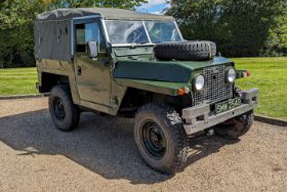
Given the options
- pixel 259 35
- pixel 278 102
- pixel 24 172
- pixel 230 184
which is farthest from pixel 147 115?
pixel 259 35

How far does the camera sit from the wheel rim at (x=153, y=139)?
13.7ft

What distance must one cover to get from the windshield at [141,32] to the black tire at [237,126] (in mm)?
1760

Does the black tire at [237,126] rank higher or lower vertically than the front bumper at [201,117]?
lower

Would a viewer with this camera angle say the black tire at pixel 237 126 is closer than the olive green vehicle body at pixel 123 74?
No

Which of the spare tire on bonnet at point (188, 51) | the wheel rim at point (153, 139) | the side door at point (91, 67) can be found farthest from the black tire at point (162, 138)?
the side door at point (91, 67)

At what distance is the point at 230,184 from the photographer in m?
3.74

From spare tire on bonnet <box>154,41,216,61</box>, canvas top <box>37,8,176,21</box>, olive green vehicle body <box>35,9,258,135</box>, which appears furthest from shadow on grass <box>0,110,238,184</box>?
canvas top <box>37,8,176,21</box>

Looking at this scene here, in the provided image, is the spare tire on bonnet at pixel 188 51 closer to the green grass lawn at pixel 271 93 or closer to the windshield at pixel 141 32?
the windshield at pixel 141 32

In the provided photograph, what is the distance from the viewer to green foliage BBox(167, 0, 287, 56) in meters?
30.5

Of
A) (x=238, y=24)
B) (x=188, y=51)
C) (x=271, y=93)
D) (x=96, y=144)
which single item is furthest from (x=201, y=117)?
(x=238, y=24)

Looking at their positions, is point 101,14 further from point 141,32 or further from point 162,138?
point 162,138

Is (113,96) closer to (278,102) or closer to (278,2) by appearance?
(278,102)

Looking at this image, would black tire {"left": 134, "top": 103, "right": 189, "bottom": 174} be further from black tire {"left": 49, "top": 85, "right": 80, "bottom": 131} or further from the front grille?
black tire {"left": 49, "top": 85, "right": 80, "bottom": 131}

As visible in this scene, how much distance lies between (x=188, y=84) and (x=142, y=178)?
136 centimetres
